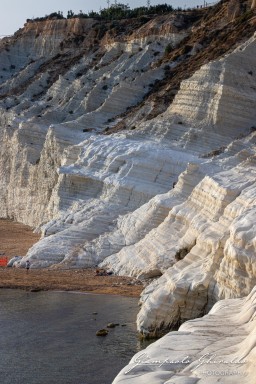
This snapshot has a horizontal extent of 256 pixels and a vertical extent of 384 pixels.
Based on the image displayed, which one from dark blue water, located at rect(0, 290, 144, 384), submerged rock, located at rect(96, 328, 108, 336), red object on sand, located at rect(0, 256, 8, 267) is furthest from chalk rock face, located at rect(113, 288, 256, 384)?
red object on sand, located at rect(0, 256, 8, 267)

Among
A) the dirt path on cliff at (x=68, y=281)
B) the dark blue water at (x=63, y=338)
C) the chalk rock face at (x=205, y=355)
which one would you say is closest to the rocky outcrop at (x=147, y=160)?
the dirt path on cliff at (x=68, y=281)

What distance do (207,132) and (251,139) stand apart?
3.66m

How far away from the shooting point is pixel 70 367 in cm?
2316

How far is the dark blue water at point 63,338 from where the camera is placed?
74.1 feet

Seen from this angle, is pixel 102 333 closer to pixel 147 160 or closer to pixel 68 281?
pixel 68 281

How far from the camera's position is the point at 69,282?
118ft

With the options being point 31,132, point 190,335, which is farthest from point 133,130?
point 190,335

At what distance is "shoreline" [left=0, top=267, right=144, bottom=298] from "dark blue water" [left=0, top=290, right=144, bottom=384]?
0.76 m

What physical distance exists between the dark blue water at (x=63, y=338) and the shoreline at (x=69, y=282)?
763 millimetres

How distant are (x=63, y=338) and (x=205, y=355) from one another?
10.6 m

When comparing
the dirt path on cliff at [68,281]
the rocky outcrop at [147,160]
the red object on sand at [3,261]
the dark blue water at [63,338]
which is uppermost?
the rocky outcrop at [147,160]

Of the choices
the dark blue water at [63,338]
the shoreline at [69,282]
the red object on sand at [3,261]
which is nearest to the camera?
the dark blue water at [63,338]

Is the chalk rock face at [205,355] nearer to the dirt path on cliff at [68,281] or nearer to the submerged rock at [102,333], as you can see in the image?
the submerged rock at [102,333]

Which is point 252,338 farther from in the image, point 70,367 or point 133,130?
point 133,130
